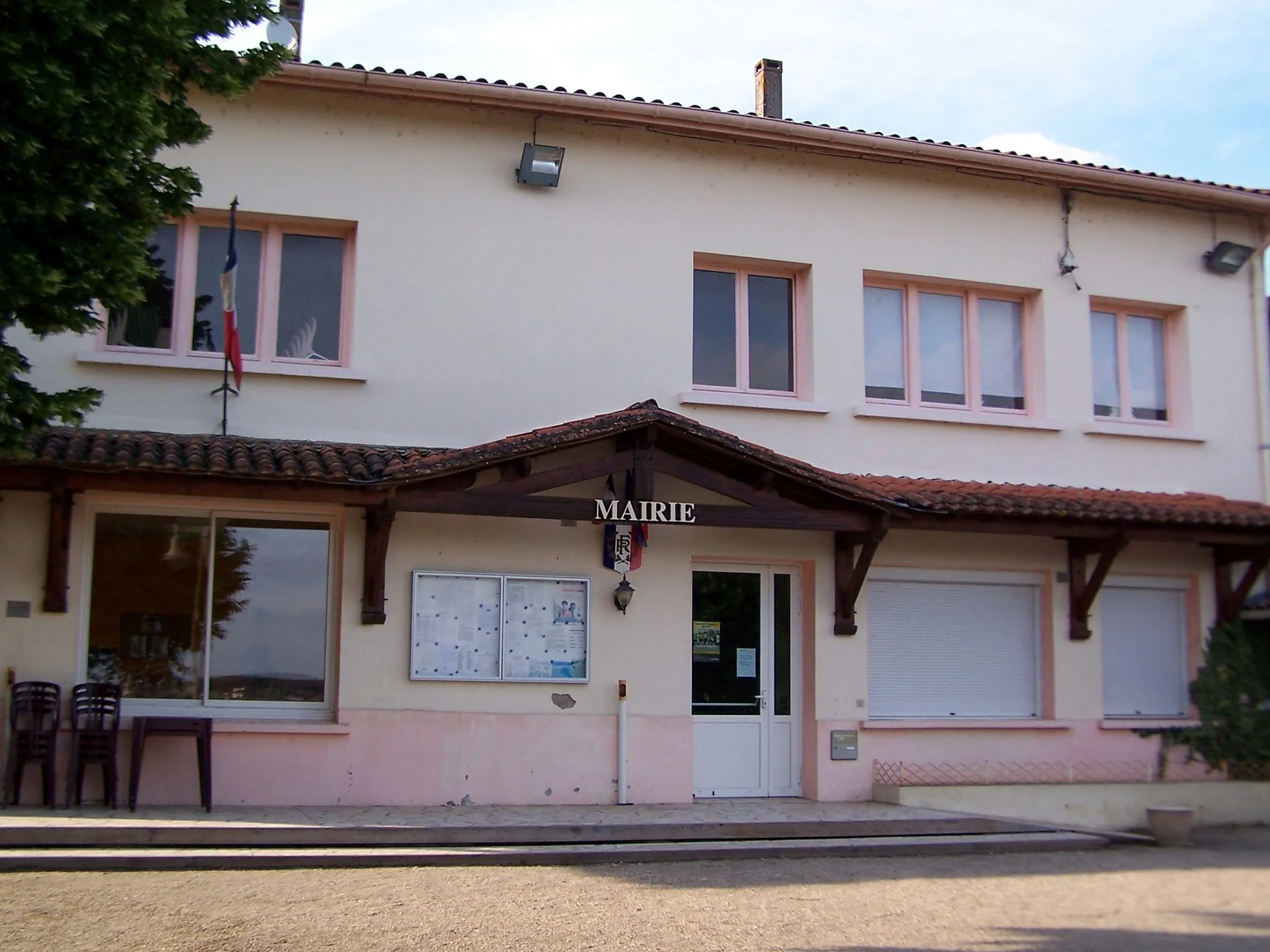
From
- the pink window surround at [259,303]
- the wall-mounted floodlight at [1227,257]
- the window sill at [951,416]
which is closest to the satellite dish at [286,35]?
the pink window surround at [259,303]

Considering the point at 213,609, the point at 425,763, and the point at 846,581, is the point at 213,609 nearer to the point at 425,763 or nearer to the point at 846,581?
the point at 425,763

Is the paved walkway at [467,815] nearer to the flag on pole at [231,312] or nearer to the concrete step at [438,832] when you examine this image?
the concrete step at [438,832]

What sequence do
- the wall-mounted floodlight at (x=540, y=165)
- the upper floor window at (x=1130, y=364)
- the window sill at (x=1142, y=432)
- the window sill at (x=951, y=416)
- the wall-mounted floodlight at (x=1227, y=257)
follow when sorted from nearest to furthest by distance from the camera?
the wall-mounted floodlight at (x=540, y=165)
the window sill at (x=951, y=416)
the window sill at (x=1142, y=432)
the upper floor window at (x=1130, y=364)
the wall-mounted floodlight at (x=1227, y=257)

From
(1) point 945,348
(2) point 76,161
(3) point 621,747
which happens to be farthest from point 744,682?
(2) point 76,161

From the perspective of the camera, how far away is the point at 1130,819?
40.8 ft

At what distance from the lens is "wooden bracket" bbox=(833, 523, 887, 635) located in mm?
12336

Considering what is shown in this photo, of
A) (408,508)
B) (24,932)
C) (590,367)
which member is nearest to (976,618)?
(590,367)

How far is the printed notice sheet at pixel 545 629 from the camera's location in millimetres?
11617

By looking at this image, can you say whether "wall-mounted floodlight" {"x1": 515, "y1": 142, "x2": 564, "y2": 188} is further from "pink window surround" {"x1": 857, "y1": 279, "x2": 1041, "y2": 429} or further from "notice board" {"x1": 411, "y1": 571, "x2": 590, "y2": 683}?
"notice board" {"x1": 411, "y1": 571, "x2": 590, "y2": 683}

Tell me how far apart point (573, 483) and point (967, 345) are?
4.99m

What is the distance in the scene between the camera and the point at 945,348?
13914 mm

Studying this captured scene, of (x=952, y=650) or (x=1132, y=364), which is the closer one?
(x=952, y=650)

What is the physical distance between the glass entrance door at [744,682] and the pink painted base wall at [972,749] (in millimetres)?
397

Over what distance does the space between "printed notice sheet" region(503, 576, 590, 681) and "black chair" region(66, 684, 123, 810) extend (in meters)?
3.22
